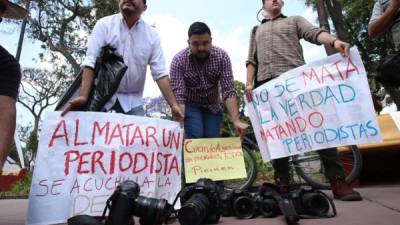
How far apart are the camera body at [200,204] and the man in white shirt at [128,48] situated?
73 cm

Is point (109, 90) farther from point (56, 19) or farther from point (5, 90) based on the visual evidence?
point (56, 19)

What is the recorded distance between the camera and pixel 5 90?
2.54m

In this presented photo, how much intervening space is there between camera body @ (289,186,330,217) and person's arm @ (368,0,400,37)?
3.77ft

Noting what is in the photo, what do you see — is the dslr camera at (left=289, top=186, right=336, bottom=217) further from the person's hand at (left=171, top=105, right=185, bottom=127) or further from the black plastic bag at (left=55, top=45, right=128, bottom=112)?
the black plastic bag at (left=55, top=45, right=128, bottom=112)

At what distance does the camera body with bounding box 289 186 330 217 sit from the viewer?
2.91 meters

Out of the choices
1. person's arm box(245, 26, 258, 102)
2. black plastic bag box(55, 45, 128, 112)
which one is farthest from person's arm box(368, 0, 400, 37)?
black plastic bag box(55, 45, 128, 112)

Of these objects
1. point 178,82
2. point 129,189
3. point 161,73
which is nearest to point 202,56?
point 178,82

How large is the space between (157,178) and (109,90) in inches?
26.6

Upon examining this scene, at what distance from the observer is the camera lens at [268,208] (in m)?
3.03

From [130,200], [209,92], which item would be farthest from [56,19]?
[130,200]

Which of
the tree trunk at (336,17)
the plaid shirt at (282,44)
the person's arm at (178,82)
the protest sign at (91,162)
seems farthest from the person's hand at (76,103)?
the tree trunk at (336,17)

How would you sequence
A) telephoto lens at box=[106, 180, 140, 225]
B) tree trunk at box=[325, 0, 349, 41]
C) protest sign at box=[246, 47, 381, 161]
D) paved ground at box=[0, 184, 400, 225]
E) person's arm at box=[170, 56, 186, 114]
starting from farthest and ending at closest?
1. tree trunk at box=[325, 0, 349, 41]
2. person's arm at box=[170, 56, 186, 114]
3. protest sign at box=[246, 47, 381, 161]
4. paved ground at box=[0, 184, 400, 225]
5. telephoto lens at box=[106, 180, 140, 225]

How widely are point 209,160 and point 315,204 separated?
Answer: 3.25 feet

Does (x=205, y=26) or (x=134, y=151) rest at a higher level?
(x=205, y=26)
